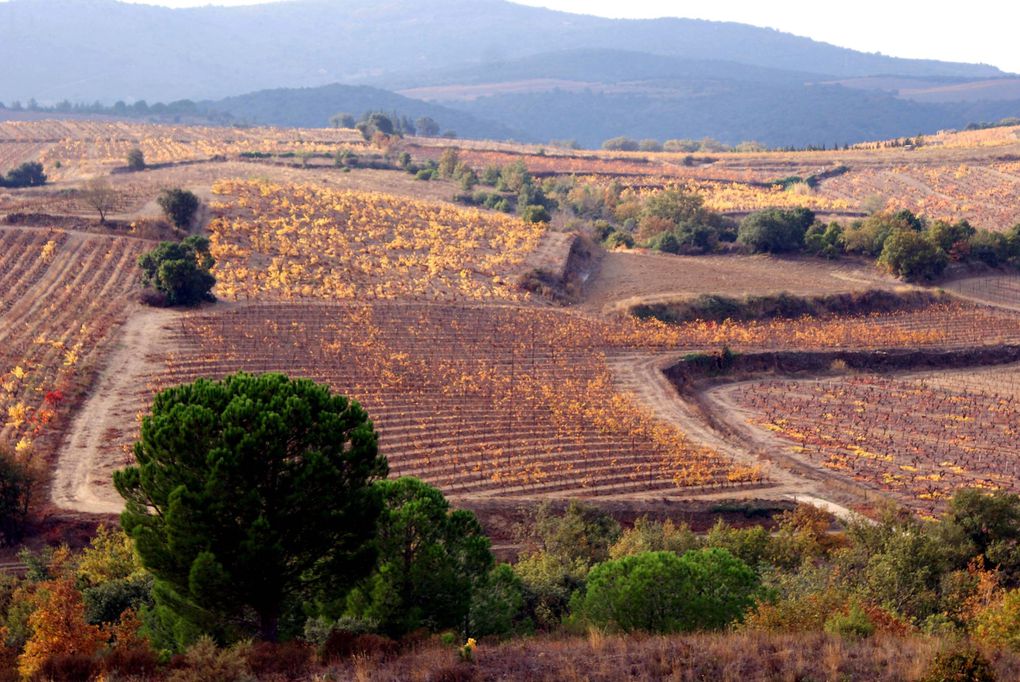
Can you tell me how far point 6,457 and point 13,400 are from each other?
29.6ft

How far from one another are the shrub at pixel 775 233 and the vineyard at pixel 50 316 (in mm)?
44170

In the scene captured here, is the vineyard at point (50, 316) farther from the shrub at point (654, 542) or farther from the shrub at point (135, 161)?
the shrub at point (135, 161)

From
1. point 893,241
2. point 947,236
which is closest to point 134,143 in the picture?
point 893,241

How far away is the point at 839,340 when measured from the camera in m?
55.4

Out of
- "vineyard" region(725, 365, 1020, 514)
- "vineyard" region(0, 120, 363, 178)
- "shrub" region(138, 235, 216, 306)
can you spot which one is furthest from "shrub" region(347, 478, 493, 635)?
"vineyard" region(0, 120, 363, 178)

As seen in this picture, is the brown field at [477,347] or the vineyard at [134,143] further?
the vineyard at [134,143]

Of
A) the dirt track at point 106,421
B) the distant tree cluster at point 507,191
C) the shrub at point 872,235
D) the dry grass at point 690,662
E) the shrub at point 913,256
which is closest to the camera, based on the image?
the dry grass at point 690,662

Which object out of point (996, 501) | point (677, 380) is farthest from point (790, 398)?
point (996, 501)

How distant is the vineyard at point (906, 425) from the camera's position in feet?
120

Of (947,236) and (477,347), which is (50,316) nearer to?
(477,347)

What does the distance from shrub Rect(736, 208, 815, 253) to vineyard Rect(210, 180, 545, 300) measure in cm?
1638

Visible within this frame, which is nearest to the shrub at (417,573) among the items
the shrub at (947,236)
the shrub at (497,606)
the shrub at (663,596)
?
the shrub at (497,606)

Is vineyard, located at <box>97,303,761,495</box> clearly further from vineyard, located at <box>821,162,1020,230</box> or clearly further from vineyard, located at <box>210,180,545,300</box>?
vineyard, located at <box>821,162,1020,230</box>

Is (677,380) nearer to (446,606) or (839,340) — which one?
(839,340)
